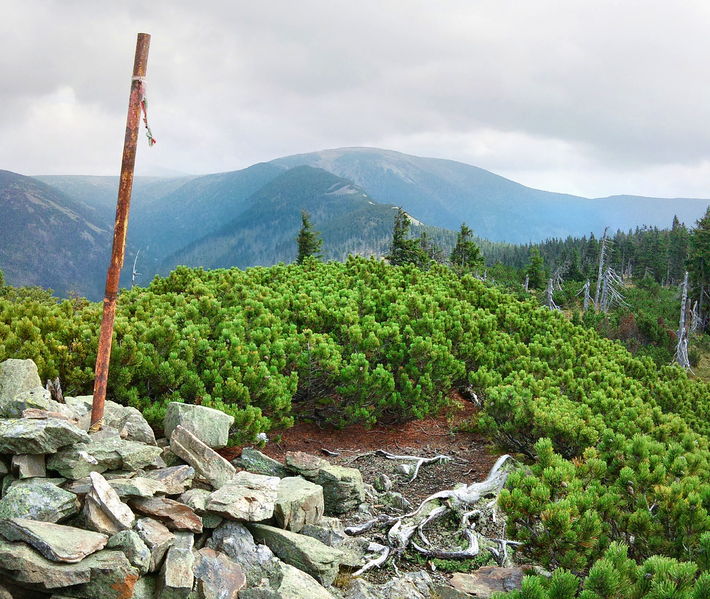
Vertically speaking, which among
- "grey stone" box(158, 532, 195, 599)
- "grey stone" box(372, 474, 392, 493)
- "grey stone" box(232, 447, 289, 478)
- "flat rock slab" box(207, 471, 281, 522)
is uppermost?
"flat rock slab" box(207, 471, 281, 522)

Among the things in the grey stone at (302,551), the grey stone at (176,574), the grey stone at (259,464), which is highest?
the grey stone at (176,574)

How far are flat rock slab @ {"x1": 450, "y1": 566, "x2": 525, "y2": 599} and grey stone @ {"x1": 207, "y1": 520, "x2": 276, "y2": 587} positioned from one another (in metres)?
1.99

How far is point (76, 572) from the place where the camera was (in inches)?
152

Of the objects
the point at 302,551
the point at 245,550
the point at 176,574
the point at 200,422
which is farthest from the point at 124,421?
the point at 302,551

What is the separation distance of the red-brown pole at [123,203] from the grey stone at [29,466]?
84 centimetres

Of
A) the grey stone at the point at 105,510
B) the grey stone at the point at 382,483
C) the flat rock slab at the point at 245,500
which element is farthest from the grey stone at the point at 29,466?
the grey stone at the point at 382,483

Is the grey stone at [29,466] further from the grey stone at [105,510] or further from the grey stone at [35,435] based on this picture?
the grey stone at [105,510]

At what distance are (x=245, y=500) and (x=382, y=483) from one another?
3.04m

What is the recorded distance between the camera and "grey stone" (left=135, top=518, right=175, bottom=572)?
4.39 meters

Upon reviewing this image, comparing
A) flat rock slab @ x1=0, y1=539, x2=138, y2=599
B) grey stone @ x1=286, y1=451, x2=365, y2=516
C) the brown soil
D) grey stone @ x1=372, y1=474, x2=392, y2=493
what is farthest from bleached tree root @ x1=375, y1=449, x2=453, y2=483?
flat rock slab @ x1=0, y1=539, x2=138, y2=599

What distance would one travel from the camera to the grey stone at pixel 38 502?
14.3 ft

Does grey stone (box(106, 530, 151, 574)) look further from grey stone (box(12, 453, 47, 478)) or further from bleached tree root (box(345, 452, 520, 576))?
bleached tree root (box(345, 452, 520, 576))

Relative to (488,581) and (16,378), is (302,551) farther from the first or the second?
(16,378)

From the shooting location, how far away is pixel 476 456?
9445 millimetres
